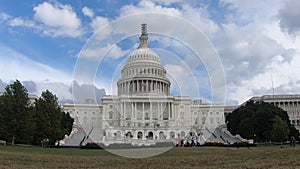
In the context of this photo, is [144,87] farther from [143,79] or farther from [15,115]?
[15,115]

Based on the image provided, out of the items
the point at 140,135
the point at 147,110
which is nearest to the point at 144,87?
the point at 147,110

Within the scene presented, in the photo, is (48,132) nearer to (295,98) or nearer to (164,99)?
(164,99)

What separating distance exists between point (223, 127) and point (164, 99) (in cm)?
2231

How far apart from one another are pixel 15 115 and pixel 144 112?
90571 millimetres

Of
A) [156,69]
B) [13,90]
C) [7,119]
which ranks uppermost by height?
[156,69]

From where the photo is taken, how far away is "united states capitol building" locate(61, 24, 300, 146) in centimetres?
11131

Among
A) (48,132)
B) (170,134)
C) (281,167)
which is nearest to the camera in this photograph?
(281,167)

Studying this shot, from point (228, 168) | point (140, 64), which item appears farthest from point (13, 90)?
point (140, 64)

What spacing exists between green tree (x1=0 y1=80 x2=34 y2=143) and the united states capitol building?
49155mm

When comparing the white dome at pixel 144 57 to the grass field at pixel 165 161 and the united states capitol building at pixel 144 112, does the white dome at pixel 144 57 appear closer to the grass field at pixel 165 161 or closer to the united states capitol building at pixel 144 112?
the united states capitol building at pixel 144 112

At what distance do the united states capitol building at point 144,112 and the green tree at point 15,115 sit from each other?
49.2 m

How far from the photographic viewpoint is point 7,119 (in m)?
51.5

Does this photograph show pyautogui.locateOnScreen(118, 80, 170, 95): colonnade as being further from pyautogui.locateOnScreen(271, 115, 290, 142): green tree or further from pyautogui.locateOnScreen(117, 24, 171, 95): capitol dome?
pyautogui.locateOnScreen(271, 115, 290, 142): green tree

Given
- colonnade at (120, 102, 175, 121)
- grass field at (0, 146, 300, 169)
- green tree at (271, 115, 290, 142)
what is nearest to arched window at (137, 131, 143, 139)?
colonnade at (120, 102, 175, 121)
